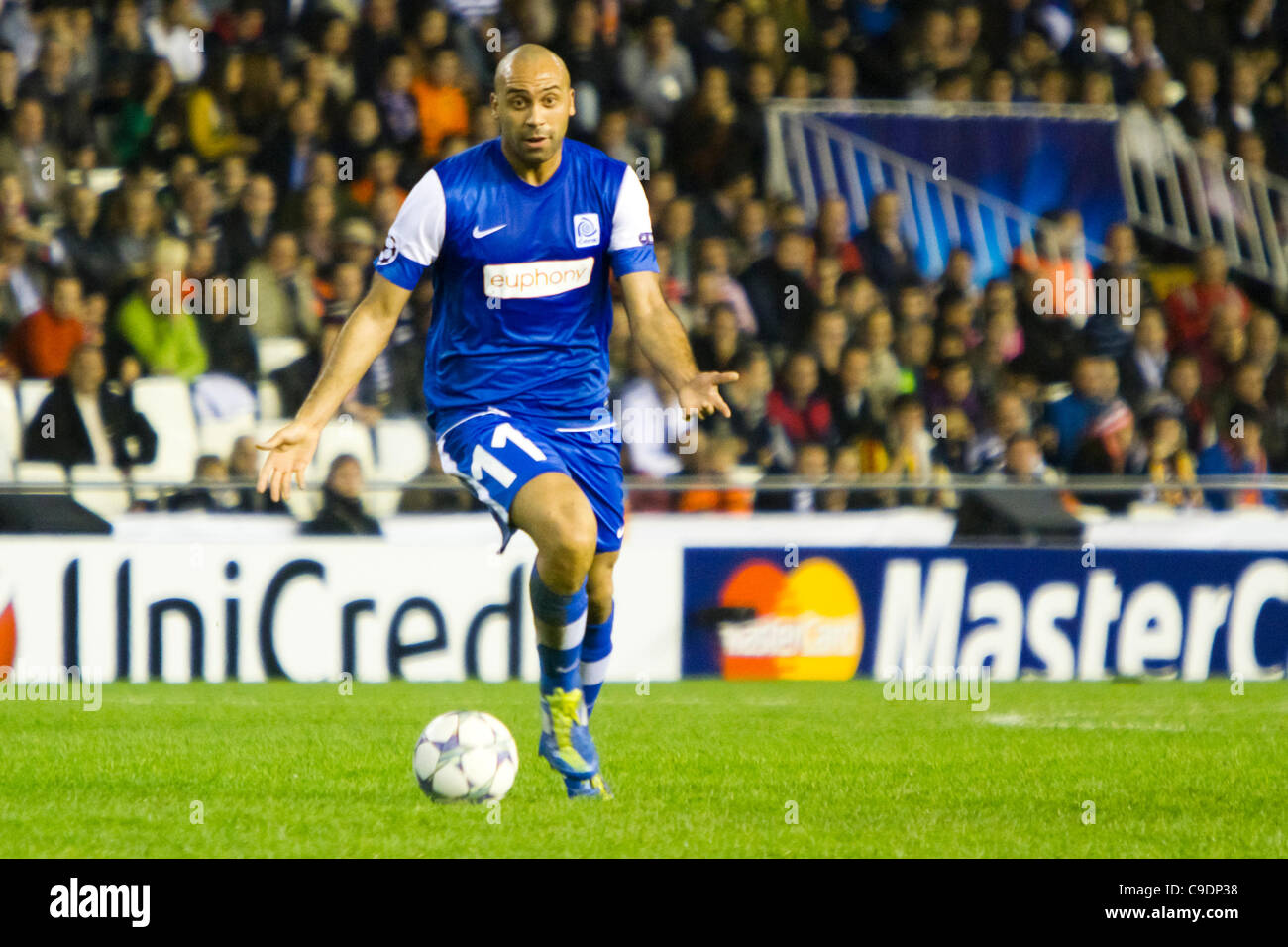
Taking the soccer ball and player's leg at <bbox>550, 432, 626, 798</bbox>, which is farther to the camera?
player's leg at <bbox>550, 432, 626, 798</bbox>

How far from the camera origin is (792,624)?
1128 centimetres

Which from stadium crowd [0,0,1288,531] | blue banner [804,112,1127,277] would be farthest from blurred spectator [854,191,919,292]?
blue banner [804,112,1127,277]

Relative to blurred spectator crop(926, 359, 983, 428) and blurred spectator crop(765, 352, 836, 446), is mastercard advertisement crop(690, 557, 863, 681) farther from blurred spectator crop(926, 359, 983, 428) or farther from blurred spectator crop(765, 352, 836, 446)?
blurred spectator crop(926, 359, 983, 428)

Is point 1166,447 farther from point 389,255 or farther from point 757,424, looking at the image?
point 389,255

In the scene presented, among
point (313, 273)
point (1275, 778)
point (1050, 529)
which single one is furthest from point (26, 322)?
point (1275, 778)

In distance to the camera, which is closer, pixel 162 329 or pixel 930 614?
pixel 930 614

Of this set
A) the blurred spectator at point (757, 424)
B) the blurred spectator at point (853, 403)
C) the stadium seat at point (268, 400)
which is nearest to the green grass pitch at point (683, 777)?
the blurred spectator at point (757, 424)

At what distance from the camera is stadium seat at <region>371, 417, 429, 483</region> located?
11.7 meters

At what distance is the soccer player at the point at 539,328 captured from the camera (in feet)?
20.2

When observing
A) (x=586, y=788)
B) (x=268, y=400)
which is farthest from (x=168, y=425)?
(x=586, y=788)

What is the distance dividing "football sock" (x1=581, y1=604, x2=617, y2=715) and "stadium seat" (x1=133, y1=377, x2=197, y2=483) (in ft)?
17.2

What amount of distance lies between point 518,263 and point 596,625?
4.11 ft

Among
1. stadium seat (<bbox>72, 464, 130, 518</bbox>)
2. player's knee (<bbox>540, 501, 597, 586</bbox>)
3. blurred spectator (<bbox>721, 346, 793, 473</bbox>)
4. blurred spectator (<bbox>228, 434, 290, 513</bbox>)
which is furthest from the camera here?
blurred spectator (<bbox>721, 346, 793, 473</bbox>)

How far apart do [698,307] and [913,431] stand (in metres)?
1.64
